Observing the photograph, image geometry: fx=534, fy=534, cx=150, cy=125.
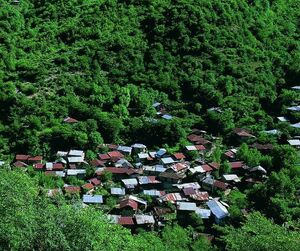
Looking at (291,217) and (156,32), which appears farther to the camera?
(156,32)

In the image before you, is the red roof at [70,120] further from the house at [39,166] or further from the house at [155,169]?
the house at [155,169]

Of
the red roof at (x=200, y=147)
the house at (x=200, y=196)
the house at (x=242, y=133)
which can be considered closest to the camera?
A: the house at (x=200, y=196)

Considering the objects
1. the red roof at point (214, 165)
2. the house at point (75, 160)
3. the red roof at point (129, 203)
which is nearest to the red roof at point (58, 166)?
the house at point (75, 160)

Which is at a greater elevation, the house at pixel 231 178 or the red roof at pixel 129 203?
the house at pixel 231 178

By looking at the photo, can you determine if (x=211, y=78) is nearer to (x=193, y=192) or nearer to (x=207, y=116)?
(x=207, y=116)

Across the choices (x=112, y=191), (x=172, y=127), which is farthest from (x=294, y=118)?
(x=112, y=191)

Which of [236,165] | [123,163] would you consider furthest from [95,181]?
[236,165]

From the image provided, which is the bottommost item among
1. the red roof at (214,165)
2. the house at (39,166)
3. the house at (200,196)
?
the house at (39,166)

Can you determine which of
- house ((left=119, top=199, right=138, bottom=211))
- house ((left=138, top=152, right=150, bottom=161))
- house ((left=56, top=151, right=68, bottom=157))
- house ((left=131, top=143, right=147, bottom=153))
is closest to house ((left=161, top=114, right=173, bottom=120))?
house ((left=131, top=143, right=147, bottom=153))

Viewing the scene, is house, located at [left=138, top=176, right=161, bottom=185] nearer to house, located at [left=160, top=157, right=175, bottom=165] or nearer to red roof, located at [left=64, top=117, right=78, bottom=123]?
house, located at [left=160, top=157, right=175, bottom=165]
